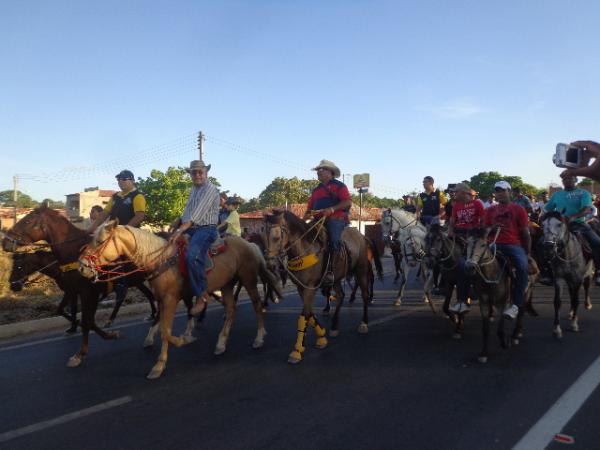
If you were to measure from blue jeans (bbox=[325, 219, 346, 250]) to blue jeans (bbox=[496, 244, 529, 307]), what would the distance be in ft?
7.85

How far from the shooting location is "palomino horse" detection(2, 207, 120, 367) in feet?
19.4

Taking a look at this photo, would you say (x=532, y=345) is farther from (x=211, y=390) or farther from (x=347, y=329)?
(x=211, y=390)

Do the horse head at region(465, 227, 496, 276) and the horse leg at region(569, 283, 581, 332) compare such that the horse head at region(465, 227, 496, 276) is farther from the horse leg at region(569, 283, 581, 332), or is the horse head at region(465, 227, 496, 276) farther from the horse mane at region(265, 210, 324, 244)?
the horse leg at region(569, 283, 581, 332)

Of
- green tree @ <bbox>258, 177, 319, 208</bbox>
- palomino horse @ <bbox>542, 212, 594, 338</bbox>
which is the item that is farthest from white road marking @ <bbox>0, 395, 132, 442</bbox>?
green tree @ <bbox>258, 177, 319, 208</bbox>

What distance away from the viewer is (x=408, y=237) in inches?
357

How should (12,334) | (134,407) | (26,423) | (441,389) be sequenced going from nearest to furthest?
(26,423) → (134,407) → (441,389) → (12,334)

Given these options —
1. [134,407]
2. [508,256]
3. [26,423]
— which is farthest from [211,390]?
[508,256]

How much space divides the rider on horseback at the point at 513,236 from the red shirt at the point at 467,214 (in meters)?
0.65

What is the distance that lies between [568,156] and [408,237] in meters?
5.70

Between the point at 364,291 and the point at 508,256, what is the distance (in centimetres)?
245

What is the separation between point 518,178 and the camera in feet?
175

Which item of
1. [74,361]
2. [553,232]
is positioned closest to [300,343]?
[74,361]

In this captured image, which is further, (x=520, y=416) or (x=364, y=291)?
(x=364, y=291)

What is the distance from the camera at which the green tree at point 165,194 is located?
36.2 metres
